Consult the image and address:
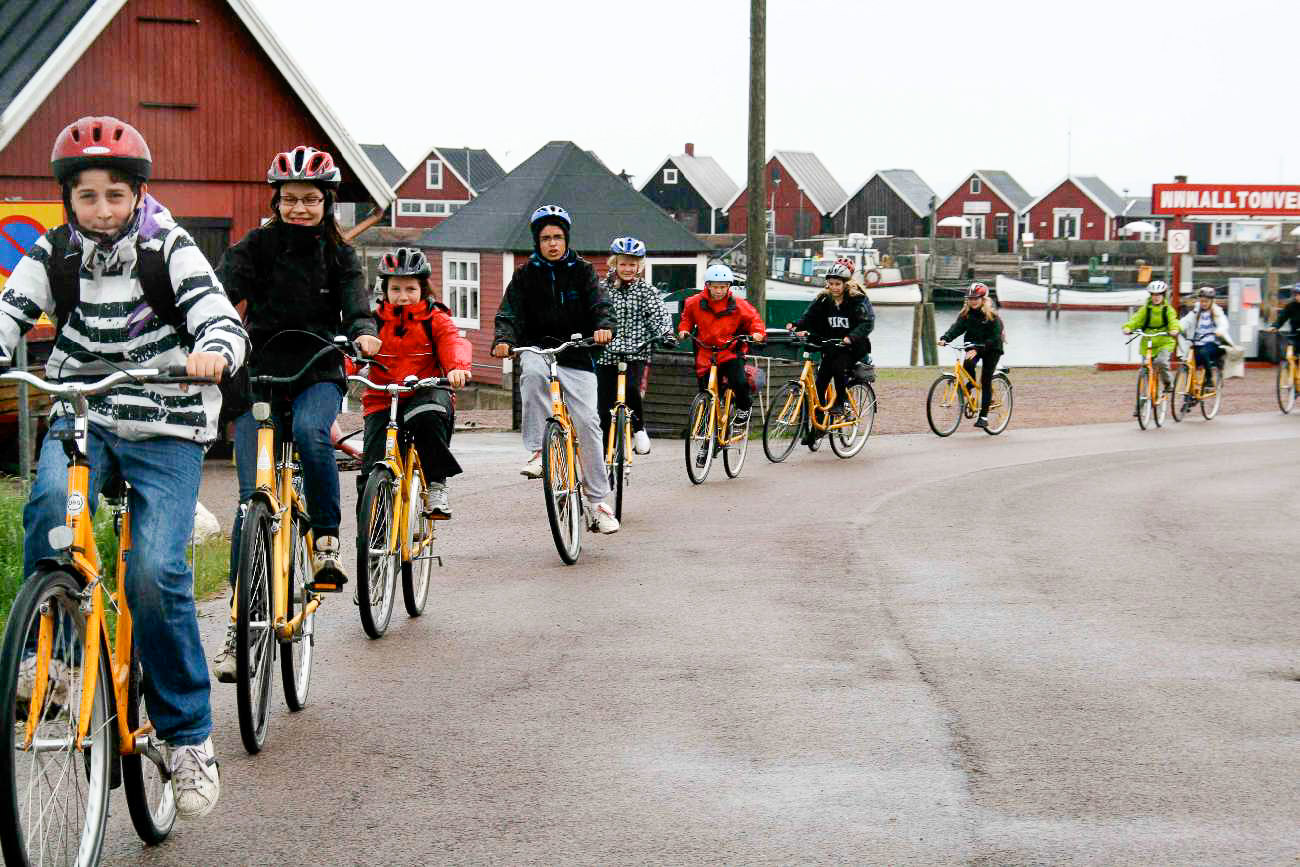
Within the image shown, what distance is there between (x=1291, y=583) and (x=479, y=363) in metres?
31.4

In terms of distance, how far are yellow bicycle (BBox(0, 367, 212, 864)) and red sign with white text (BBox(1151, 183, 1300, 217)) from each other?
4085 cm

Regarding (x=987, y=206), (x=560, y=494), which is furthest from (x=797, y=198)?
(x=560, y=494)

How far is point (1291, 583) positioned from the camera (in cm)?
1042

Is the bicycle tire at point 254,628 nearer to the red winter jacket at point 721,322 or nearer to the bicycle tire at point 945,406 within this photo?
the red winter jacket at point 721,322

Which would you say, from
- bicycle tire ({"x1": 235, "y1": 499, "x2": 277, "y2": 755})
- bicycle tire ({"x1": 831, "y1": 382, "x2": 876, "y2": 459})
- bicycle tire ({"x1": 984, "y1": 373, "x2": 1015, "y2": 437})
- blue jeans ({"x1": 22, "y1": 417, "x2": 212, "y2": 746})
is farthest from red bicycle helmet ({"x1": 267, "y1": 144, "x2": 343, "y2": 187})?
bicycle tire ({"x1": 984, "y1": 373, "x2": 1015, "y2": 437})

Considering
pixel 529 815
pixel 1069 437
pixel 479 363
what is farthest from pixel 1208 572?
pixel 479 363

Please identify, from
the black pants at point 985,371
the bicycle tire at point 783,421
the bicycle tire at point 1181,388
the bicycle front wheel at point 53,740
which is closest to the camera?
the bicycle front wheel at point 53,740

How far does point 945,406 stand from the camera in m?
21.5

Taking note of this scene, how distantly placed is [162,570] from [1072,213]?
121543 millimetres

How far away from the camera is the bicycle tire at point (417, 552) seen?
8258 millimetres

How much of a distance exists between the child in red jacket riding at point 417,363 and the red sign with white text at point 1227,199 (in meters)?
36.9

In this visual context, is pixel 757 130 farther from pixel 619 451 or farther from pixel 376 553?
pixel 376 553

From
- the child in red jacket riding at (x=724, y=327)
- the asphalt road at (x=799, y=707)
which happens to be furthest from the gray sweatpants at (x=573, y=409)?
the child in red jacket riding at (x=724, y=327)

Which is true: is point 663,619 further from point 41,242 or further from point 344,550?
point 41,242
